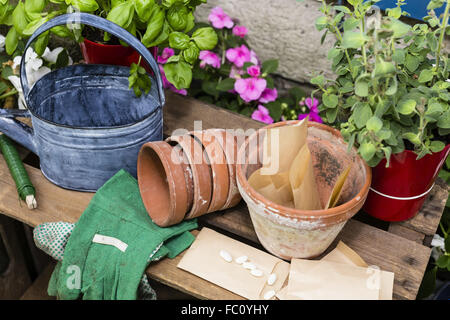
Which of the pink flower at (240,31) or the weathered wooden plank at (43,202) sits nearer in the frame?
the weathered wooden plank at (43,202)

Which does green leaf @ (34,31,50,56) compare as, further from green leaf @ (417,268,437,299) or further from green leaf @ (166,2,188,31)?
green leaf @ (417,268,437,299)

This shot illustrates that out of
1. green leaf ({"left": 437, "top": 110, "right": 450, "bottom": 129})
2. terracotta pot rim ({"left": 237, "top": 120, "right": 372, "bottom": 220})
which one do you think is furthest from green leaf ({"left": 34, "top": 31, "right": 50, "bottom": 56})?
green leaf ({"left": 437, "top": 110, "right": 450, "bottom": 129})

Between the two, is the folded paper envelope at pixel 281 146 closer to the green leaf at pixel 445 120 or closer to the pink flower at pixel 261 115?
the green leaf at pixel 445 120

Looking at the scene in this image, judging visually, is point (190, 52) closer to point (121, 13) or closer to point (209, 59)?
point (121, 13)

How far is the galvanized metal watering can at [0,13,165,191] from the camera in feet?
3.52

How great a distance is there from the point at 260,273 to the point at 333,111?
0.39 meters

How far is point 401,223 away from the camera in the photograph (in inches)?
45.9

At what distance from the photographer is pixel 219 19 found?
162 centimetres

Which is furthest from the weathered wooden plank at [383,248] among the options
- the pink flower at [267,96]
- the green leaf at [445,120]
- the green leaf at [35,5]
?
the green leaf at [35,5]

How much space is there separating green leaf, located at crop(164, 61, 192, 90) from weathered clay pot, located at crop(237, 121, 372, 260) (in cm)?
26

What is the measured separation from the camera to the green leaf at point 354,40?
823 millimetres

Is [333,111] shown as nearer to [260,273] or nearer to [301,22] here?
[260,273]

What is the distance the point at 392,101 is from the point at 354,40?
147 millimetres

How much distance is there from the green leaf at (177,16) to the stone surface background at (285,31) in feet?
1.60
